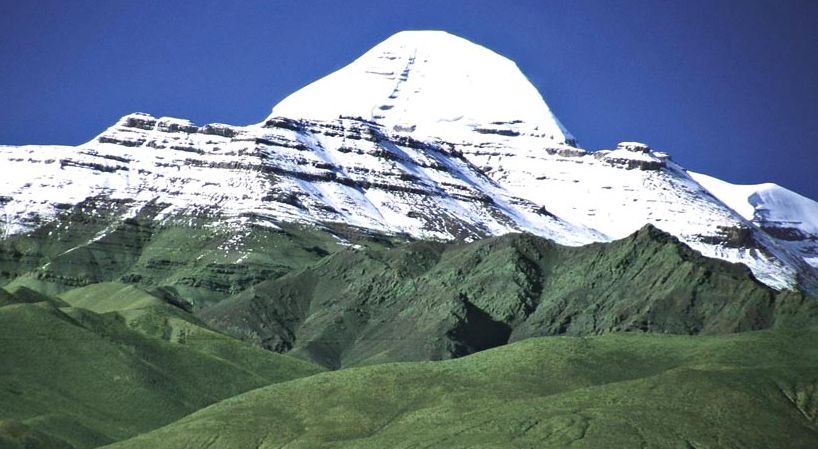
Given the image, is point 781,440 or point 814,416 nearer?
point 781,440

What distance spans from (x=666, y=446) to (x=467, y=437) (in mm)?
20332

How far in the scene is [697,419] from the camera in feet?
619

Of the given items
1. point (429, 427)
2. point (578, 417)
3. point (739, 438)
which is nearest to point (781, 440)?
point (739, 438)

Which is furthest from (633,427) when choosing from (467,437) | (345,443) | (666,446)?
(345,443)

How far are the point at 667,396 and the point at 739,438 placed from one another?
1428 centimetres

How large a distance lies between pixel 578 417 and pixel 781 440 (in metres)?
20.5

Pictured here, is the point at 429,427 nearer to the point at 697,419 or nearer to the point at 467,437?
the point at 467,437

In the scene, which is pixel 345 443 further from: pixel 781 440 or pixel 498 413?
pixel 781 440

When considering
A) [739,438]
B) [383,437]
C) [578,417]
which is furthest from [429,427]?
[739,438]

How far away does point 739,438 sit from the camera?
184m

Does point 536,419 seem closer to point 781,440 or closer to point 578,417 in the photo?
point 578,417

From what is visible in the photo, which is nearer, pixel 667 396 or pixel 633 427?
pixel 633 427

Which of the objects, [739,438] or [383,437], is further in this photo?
[383,437]

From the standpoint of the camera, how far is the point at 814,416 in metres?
199
